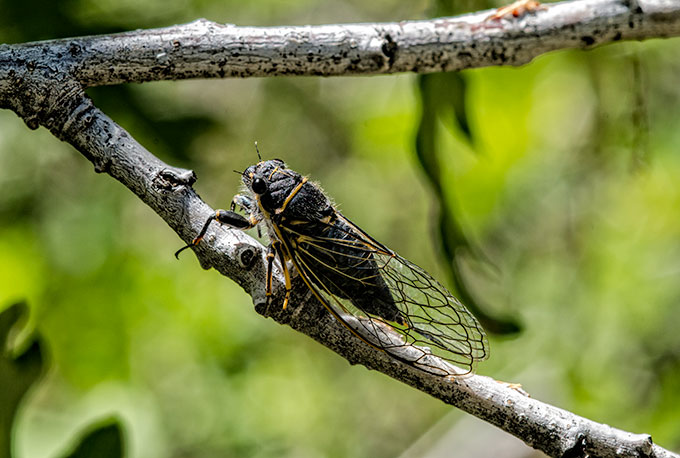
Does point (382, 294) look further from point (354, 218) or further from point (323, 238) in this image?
point (354, 218)

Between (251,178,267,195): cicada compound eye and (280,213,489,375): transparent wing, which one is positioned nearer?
(280,213,489,375): transparent wing

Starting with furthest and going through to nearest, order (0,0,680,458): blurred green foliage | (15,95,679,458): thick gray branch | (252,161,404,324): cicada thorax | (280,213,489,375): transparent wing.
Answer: (0,0,680,458): blurred green foliage < (252,161,404,324): cicada thorax < (280,213,489,375): transparent wing < (15,95,679,458): thick gray branch

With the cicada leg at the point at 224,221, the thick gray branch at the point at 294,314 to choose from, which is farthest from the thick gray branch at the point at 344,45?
the cicada leg at the point at 224,221

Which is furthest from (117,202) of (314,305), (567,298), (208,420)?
(567,298)

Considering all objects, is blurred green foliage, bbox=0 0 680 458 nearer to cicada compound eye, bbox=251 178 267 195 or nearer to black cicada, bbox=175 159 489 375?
black cicada, bbox=175 159 489 375

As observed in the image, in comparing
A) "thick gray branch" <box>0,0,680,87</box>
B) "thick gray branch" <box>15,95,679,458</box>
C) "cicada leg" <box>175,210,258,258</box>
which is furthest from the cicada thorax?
"thick gray branch" <box>0,0,680,87</box>

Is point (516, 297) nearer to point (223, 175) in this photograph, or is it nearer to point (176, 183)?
point (223, 175)

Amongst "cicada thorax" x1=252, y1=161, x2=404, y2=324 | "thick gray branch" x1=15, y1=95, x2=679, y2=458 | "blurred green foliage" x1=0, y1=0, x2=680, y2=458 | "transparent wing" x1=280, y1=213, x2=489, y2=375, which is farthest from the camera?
"blurred green foliage" x1=0, y1=0, x2=680, y2=458
